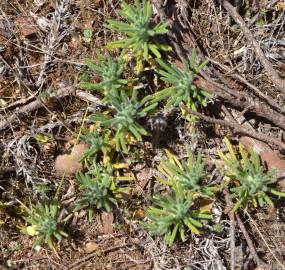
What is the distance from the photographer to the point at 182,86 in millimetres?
3637

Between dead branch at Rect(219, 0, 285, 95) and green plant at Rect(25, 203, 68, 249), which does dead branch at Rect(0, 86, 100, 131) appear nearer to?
green plant at Rect(25, 203, 68, 249)

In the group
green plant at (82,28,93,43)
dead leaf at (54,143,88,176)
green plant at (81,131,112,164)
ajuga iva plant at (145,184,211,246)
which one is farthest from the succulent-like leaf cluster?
green plant at (82,28,93,43)

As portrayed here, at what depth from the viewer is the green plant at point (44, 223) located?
379cm

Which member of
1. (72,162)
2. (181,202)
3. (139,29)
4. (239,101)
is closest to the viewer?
(139,29)

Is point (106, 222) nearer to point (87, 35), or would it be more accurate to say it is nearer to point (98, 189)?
point (98, 189)

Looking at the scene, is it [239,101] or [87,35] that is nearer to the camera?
[239,101]

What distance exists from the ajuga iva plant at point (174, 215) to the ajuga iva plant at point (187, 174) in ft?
0.20

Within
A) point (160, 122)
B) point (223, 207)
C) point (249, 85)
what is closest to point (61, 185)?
point (160, 122)

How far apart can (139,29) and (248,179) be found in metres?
1.34

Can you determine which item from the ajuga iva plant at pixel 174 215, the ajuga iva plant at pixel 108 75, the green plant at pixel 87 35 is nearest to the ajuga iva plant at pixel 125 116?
the ajuga iva plant at pixel 108 75

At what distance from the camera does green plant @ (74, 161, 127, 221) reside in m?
3.76

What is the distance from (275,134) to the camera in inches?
157

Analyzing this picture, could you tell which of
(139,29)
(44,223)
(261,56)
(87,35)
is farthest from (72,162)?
(261,56)

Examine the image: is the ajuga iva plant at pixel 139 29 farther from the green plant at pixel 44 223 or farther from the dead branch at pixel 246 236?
the green plant at pixel 44 223
